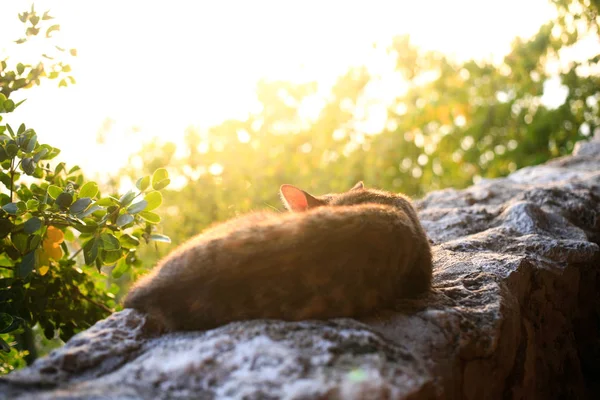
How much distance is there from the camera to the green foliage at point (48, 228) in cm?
223

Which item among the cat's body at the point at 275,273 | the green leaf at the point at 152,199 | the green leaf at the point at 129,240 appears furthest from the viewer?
the green leaf at the point at 129,240

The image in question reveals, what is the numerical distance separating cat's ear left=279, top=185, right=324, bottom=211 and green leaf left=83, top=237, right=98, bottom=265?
0.85m

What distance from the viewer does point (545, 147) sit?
11.3m

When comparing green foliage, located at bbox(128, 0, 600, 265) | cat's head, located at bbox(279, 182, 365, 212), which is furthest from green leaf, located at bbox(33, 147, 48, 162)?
green foliage, located at bbox(128, 0, 600, 265)

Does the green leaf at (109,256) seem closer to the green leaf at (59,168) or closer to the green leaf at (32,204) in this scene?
the green leaf at (32,204)

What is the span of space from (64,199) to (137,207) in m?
0.27

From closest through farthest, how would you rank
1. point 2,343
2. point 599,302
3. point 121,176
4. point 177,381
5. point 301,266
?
1. point 177,381
2. point 301,266
3. point 2,343
4. point 599,302
5. point 121,176

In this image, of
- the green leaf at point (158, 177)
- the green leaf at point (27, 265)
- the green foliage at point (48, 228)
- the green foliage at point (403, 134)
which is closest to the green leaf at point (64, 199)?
the green foliage at point (48, 228)

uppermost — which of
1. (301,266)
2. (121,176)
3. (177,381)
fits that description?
(121,176)

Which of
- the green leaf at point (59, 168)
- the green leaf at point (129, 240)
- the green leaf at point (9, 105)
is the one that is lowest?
the green leaf at point (129, 240)

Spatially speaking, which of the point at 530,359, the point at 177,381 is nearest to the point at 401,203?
the point at 530,359

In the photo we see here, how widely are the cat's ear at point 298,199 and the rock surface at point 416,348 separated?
64cm

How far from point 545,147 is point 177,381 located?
11175mm

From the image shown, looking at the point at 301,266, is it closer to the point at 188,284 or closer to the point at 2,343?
the point at 188,284
